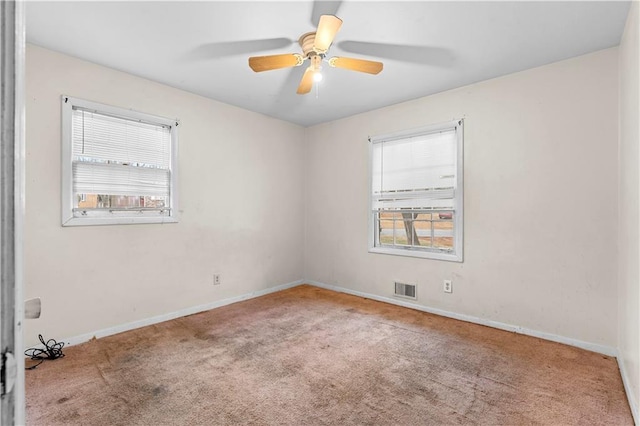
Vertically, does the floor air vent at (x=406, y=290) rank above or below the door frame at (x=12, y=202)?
below

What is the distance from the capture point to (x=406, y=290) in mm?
3840

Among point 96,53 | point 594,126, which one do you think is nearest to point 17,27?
point 96,53

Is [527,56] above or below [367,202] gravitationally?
above

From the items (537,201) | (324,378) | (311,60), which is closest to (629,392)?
(537,201)

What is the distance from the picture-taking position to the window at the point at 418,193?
3.50 meters

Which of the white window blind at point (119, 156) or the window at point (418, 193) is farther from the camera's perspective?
the window at point (418, 193)

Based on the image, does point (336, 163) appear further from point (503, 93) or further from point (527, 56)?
point (527, 56)

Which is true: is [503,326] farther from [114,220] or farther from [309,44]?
[114,220]

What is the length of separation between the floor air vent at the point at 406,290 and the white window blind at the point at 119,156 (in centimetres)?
288

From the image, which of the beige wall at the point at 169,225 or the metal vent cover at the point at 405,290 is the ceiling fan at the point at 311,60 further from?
the metal vent cover at the point at 405,290

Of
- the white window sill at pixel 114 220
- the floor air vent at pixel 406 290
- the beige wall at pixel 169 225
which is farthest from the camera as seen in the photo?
the floor air vent at pixel 406 290

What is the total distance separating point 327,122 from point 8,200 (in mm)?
4415

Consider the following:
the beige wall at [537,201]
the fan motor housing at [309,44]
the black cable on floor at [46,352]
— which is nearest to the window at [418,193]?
the beige wall at [537,201]

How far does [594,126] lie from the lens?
2.67m
